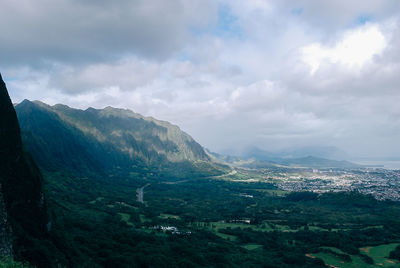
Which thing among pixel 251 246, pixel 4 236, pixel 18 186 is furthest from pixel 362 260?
pixel 18 186

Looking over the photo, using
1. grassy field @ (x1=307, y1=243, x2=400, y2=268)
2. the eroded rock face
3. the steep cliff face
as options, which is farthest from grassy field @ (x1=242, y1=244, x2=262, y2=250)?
the eroded rock face

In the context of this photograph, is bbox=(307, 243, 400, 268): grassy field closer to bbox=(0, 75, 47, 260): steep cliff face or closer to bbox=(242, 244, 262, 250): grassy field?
bbox=(242, 244, 262, 250): grassy field

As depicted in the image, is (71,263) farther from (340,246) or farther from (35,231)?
(340,246)

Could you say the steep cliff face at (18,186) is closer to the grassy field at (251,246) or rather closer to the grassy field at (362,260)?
the grassy field at (251,246)

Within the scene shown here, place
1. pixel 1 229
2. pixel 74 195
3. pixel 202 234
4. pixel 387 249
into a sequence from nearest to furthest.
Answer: pixel 1 229
pixel 387 249
pixel 202 234
pixel 74 195

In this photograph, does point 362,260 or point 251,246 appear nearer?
point 362,260

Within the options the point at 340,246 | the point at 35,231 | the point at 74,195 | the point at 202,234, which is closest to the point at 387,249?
the point at 340,246

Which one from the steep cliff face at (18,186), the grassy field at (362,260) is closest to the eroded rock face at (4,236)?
the steep cliff face at (18,186)

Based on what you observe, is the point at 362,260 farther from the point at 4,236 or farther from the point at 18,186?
the point at 18,186
